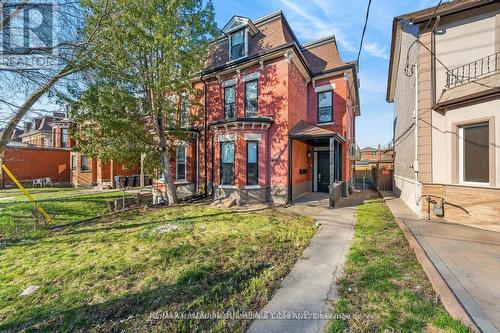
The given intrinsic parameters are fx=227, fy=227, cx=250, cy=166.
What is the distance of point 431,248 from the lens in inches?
191

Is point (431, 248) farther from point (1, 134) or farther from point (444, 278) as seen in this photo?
point (1, 134)

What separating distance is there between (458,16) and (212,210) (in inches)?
413

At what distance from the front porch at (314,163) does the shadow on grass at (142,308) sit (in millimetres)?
7394

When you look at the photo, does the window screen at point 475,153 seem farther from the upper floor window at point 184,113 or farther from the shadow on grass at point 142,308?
the upper floor window at point 184,113

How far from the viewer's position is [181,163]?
43.7ft

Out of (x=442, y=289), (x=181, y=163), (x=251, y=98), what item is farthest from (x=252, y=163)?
(x=442, y=289)

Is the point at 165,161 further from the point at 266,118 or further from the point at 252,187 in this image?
the point at 266,118

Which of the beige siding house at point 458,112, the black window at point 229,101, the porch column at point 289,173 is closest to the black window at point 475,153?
the beige siding house at point 458,112

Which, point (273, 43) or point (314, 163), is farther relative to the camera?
point (314, 163)

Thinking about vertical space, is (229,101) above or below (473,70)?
above

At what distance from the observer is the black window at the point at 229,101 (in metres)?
12.3

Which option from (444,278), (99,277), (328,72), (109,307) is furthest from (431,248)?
(328,72)

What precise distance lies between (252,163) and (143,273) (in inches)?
292

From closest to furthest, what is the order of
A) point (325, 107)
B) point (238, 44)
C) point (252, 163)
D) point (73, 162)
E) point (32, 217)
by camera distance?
point (32, 217), point (252, 163), point (238, 44), point (325, 107), point (73, 162)
